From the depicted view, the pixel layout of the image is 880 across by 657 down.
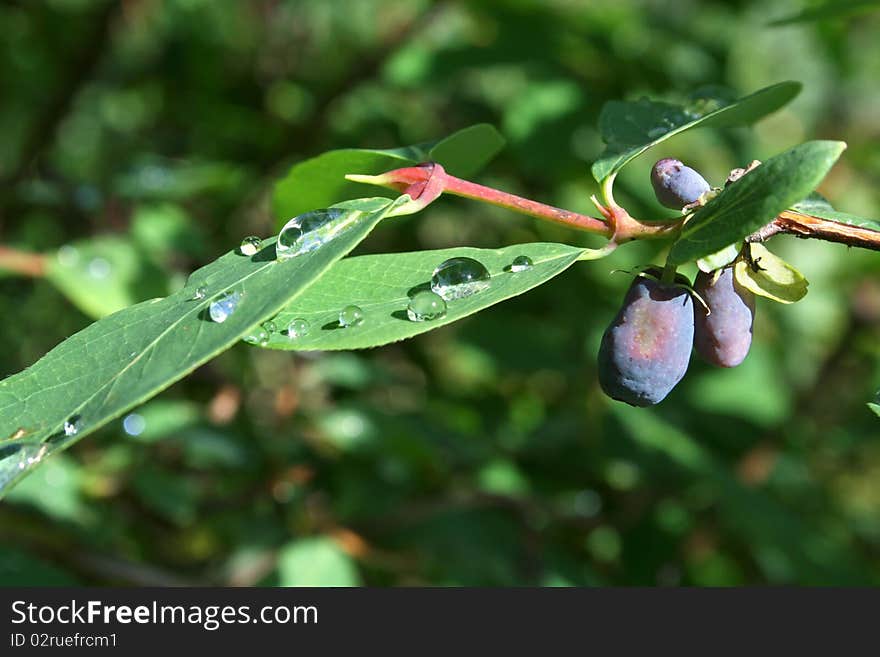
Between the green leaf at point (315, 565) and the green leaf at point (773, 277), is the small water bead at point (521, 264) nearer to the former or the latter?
the green leaf at point (773, 277)

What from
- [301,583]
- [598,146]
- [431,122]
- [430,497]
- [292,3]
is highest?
[292,3]

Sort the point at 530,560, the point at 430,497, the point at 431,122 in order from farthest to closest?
the point at 431,122
the point at 430,497
the point at 530,560

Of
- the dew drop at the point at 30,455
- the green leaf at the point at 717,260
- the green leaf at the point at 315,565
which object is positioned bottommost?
the dew drop at the point at 30,455

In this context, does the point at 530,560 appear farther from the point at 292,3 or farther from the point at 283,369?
the point at 292,3

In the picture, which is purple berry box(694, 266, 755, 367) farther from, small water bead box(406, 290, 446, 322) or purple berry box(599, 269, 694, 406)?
small water bead box(406, 290, 446, 322)

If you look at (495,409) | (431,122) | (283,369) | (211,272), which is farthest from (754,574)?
(211,272)

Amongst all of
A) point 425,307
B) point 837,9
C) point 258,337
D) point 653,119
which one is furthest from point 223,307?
point 837,9

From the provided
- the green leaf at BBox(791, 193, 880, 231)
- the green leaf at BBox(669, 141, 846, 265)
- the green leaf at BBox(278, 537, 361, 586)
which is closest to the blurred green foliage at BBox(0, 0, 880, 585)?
the green leaf at BBox(278, 537, 361, 586)

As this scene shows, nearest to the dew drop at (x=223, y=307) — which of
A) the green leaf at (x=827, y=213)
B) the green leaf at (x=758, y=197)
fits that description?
the green leaf at (x=758, y=197)
